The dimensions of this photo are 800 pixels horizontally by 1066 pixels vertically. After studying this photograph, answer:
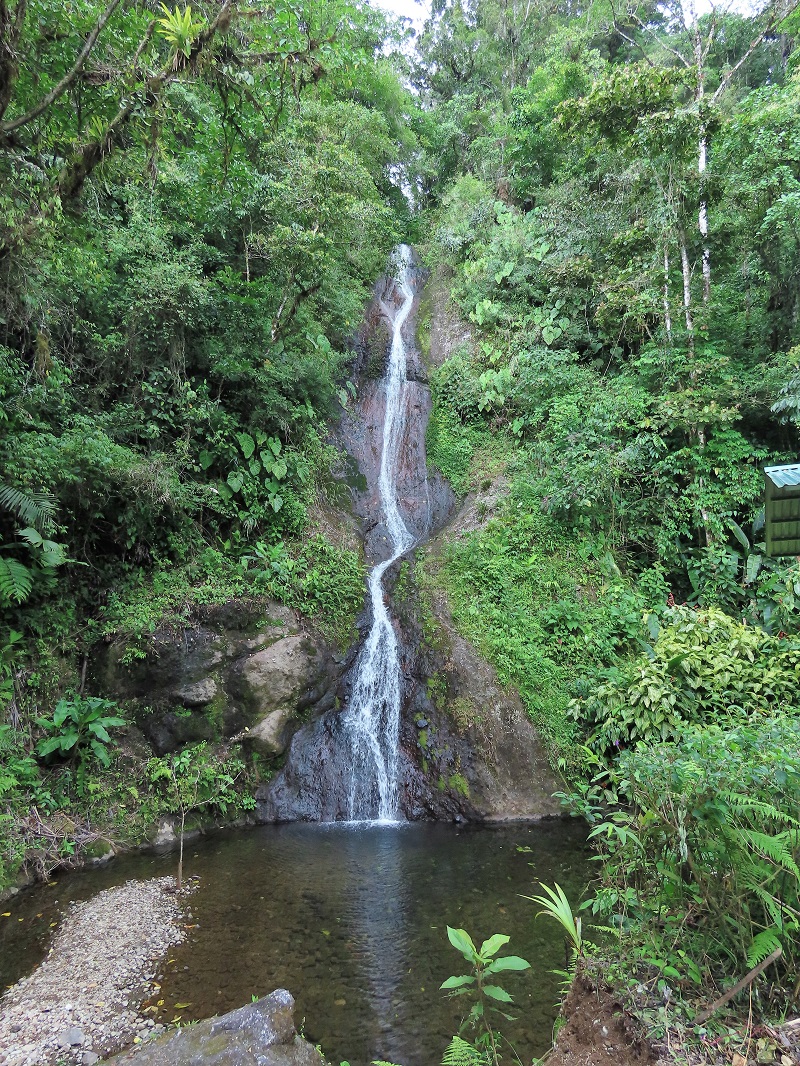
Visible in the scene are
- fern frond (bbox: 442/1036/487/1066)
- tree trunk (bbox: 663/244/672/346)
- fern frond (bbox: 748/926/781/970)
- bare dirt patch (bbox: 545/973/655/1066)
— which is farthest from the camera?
tree trunk (bbox: 663/244/672/346)

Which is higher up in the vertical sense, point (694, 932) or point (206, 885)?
point (694, 932)

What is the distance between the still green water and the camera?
381cm

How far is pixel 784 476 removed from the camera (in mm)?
3590

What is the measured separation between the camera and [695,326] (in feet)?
31.1

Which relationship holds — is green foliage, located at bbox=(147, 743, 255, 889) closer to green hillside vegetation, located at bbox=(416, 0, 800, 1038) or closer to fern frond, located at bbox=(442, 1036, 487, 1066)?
green hillside vegetation, located at bbox=(416, 0, 800, 1038)

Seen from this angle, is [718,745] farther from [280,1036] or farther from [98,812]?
[98,812]

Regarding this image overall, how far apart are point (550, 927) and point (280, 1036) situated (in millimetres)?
2983

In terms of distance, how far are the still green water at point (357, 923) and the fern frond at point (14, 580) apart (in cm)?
321

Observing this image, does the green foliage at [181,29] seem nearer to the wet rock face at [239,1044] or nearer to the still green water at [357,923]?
the wet rock face at [239,1044]

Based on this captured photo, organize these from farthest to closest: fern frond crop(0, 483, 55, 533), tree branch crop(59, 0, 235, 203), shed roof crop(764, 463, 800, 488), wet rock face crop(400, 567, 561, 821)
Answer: wet rock face crop(400, 567, 561, 821) → fern frond crop(0, 483, 55, 533) → tree branch crop(59, 0, 235, 203) → shed roof crop(764, 463, 800, 488)

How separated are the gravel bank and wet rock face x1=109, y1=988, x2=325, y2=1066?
138cm

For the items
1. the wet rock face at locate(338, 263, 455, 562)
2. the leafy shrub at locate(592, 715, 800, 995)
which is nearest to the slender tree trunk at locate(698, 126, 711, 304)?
the wet rock face at locate(338, 263, 455, 562)

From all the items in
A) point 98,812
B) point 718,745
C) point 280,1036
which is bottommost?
point 98,812

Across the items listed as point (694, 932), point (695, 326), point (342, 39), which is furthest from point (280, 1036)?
point (695, 326)
